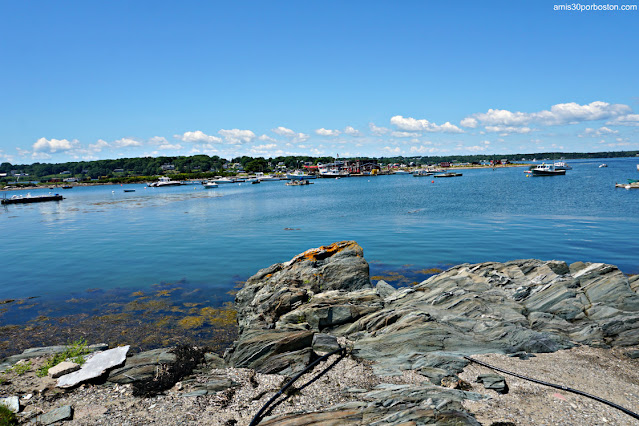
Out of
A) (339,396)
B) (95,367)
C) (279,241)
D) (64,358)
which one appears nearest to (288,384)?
(339,396)

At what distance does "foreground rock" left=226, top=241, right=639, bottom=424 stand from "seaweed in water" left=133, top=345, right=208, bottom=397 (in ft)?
4.34

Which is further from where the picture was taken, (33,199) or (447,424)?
(33,199)

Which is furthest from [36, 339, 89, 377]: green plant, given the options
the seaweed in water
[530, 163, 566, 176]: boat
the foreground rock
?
[530, 163, 566, 176]: boat

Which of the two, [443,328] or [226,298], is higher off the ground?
Answer: [443,328]

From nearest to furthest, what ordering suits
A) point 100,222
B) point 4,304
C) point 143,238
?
point 4,304, point 143,238, point 100,222

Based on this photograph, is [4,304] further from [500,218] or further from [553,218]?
[553,218]

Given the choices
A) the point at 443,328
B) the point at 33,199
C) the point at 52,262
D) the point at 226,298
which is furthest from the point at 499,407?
the point at 33,199

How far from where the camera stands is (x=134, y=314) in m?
20.8

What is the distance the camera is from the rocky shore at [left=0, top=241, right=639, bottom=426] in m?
9.12

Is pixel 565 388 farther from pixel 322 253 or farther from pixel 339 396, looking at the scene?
pixel 322 253

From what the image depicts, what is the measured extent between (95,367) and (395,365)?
9.77 m

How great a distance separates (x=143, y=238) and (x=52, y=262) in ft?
41.0

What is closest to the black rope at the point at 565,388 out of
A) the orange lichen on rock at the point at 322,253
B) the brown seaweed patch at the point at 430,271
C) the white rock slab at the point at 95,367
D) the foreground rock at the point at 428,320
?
the foreground rock at the point at 428,320

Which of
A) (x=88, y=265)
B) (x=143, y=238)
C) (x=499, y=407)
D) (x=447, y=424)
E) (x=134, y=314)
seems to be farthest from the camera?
(x=143, y=238)
